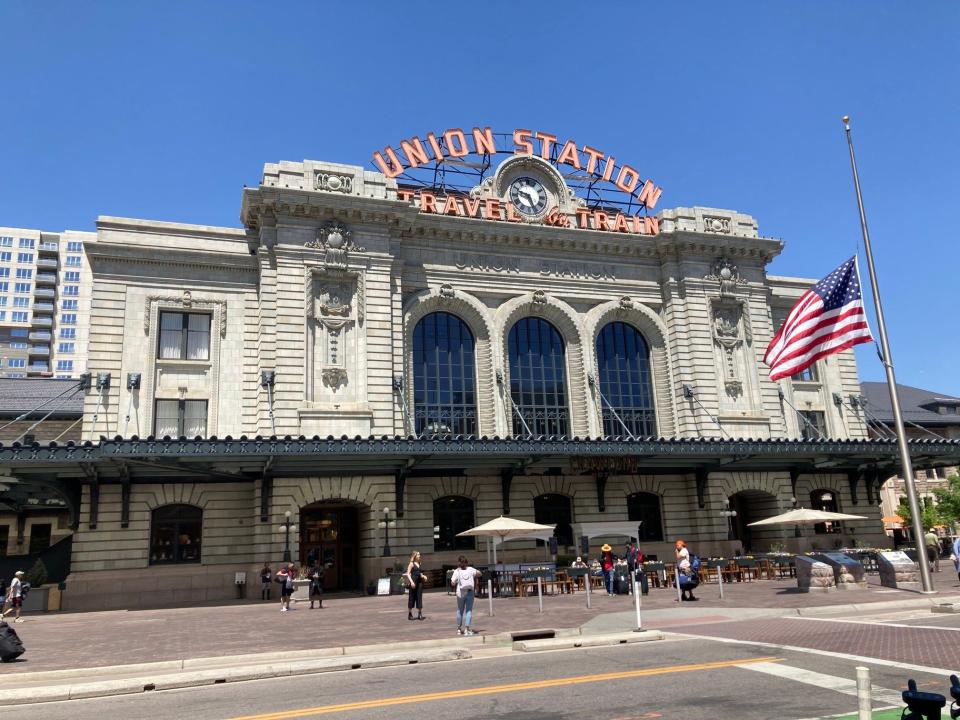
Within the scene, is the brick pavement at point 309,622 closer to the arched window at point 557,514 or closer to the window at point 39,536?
the arched window at point 557,514

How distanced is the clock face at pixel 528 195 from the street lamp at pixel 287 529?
69.5 ft

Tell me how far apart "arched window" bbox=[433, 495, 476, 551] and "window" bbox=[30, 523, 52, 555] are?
28.0 metres

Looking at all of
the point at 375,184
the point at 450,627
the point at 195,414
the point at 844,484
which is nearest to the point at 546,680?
the point at 450,627

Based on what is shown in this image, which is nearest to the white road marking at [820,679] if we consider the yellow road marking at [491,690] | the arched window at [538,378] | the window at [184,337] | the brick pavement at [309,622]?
the yellow road marking at [491,690]

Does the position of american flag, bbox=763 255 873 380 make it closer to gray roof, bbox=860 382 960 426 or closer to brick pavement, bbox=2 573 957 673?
brick pavement, bbox=2 573 957 673

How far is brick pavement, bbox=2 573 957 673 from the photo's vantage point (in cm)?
1631

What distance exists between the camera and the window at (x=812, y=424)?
146ft

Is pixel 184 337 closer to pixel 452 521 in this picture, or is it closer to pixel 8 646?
pixel 452 521

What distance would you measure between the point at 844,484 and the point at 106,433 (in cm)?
4048

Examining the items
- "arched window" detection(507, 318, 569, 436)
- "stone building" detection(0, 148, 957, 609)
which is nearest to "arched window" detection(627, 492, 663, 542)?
"stone building" detection(0, 148, 957, 609)

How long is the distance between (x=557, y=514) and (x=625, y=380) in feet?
29.5

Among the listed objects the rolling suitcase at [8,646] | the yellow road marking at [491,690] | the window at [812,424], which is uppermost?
the window at [812,424]

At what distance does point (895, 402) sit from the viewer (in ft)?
81.9

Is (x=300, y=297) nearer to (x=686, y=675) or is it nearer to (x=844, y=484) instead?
(x=686, y=675)
